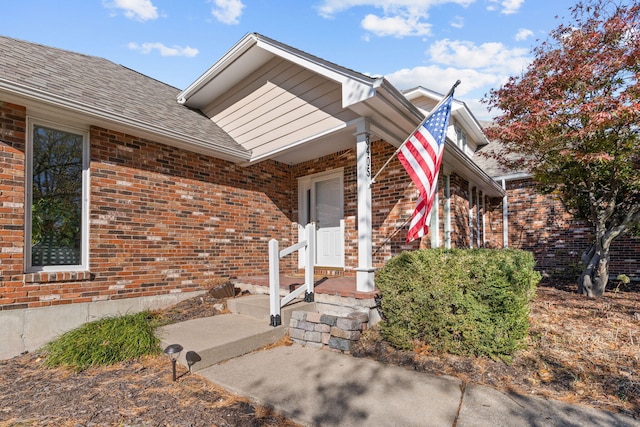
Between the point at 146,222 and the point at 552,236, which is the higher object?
the point at 146,222

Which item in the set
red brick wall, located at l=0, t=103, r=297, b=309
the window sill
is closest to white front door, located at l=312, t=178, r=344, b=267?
red brick wall, located at l=0, t=103, r=297, b=309

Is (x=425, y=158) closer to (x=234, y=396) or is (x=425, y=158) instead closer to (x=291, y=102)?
(x=291, y=102)

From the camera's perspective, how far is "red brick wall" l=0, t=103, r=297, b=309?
4.08m

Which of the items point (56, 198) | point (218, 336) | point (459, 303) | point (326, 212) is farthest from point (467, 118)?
point (56, 198)

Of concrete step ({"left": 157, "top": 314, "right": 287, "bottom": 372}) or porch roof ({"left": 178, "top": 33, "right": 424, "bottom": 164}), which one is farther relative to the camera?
porch roof ({"left": 178, "top": 33, "right": 424, "bottom": 164})

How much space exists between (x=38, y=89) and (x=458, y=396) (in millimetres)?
5777

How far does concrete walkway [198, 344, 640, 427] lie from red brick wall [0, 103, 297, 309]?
8.32 ft

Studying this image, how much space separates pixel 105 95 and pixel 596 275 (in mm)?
9681

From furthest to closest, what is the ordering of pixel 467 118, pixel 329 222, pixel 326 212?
pixel 467 118, pixel 326 212, pixel 329 222

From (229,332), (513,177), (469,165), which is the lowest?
(229,332)

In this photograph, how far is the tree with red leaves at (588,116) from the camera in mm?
5152

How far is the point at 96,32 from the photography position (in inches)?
237

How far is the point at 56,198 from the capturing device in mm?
4531

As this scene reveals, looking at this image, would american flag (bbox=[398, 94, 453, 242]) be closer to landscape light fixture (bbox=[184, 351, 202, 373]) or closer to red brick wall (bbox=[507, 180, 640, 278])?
landscape light fixture (bbox=[184, 351, 202, 373])
